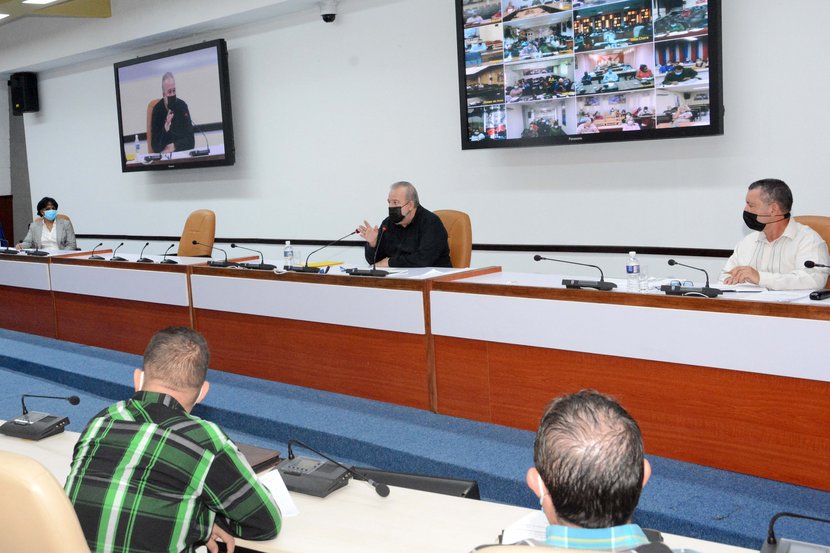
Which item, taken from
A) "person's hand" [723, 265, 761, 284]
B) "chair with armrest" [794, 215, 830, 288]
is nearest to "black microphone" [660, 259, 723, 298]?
"person's hand" [723, 265, 761, 284]

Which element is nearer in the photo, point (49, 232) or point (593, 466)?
point (593, 466)

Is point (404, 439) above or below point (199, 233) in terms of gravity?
below

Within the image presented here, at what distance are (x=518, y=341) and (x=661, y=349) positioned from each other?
621 mm

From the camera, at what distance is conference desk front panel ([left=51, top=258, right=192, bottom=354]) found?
5.03 metres

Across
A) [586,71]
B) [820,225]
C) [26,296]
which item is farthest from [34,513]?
[26,296]

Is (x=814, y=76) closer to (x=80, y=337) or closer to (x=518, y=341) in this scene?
(x=518, y=341)

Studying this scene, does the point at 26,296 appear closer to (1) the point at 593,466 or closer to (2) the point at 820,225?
(2) the point at 820,225

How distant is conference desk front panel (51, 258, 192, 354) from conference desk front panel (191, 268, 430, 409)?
0.22 m

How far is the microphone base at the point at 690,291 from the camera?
297 cm

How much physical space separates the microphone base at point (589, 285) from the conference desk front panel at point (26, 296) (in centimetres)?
411

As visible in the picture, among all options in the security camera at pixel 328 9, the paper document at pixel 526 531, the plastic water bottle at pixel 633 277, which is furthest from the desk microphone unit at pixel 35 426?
the security camera at pixel 328 9

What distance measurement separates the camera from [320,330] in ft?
13.8

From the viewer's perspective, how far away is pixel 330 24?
682 cm

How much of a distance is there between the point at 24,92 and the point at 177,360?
940 centimetres
